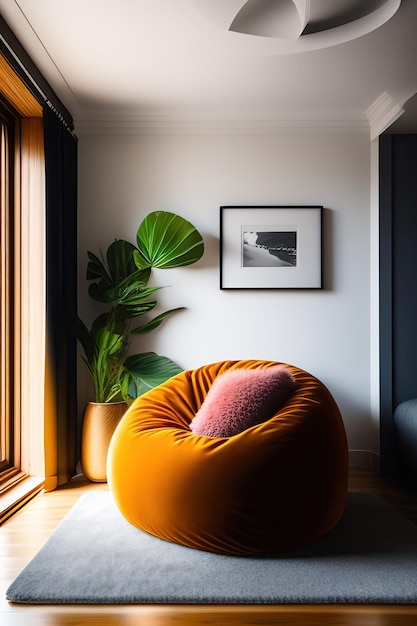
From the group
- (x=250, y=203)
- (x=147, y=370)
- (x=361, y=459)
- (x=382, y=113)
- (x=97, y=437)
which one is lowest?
(x=361, y=459)

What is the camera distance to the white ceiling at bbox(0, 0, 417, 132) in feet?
7.94

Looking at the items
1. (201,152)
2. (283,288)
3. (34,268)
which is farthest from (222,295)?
(34,268)

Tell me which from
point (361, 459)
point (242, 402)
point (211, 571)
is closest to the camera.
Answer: point (211, 571)

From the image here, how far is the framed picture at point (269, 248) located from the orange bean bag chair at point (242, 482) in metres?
1.41

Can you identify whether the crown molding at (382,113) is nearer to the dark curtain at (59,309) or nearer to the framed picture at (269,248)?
the framed picture at (269,248)

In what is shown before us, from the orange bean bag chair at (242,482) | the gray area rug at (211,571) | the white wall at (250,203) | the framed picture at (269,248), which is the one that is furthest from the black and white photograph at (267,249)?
the gray area rug at (211,571)

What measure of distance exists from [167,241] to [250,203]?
66 cm

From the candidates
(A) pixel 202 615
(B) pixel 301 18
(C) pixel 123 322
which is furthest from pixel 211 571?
(B) pixel 301 18

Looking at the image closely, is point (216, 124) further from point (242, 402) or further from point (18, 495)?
point (18, 495)

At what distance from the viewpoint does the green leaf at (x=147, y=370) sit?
343cm

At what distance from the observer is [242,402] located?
2.35 metres

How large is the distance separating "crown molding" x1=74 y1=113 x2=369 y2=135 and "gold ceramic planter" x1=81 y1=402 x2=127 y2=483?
1847 millimetres

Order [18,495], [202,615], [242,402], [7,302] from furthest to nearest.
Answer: [7,302] < [18,495] < [242,402] < [202,615]

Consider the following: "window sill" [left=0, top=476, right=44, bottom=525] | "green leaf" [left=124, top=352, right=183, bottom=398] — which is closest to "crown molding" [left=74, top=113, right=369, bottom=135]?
"green leaf" [left=124, top=352, right=183, bottom=398]
